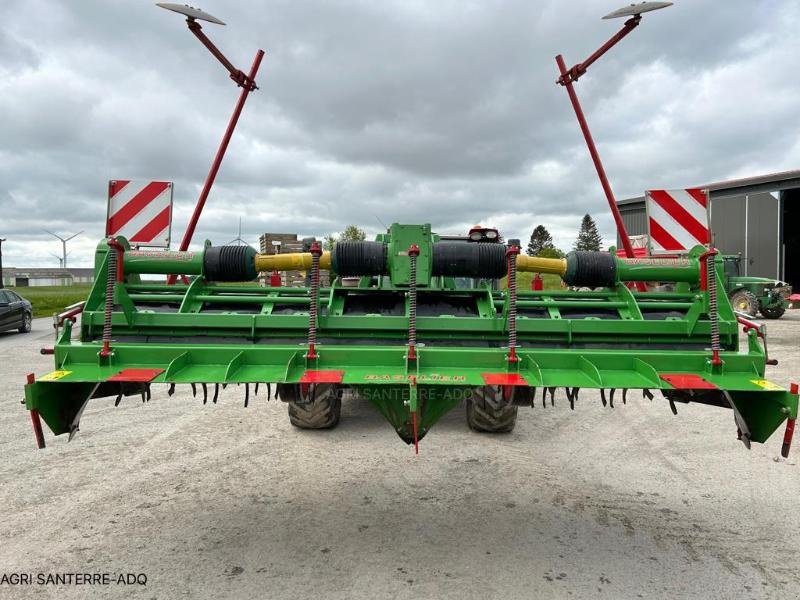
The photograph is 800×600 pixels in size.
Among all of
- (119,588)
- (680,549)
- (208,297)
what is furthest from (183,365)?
(680,549)

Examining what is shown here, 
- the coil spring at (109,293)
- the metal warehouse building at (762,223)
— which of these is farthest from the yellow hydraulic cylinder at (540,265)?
the metal warehouse building at (762,223)

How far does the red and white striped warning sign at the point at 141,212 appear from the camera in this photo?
12.5ft

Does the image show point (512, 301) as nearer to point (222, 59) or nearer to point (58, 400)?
point (58, 400)

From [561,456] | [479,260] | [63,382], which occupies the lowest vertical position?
[561,456]

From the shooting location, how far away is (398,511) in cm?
Result: 392

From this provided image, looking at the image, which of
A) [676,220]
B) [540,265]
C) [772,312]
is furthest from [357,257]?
[772,312]

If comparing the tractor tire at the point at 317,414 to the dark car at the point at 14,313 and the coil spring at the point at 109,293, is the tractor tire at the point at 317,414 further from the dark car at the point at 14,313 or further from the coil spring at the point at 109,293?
the dark car at the point at 14,313

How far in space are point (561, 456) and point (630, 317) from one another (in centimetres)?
216

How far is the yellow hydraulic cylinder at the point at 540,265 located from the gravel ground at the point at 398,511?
5.75 ft

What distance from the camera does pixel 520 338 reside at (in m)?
3.28

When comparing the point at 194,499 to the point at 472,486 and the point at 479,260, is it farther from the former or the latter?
the point at 479,260

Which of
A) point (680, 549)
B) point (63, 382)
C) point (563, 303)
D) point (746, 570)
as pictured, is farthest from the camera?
point (563, 303)

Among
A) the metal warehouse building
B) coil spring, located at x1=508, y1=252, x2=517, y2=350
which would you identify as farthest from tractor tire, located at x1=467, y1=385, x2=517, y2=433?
the metal warehouse building

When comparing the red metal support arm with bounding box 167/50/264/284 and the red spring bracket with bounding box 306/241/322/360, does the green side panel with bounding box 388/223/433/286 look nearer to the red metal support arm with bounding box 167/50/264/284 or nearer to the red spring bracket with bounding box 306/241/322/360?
the red spring bracket with bounding box 306/241/322/360
